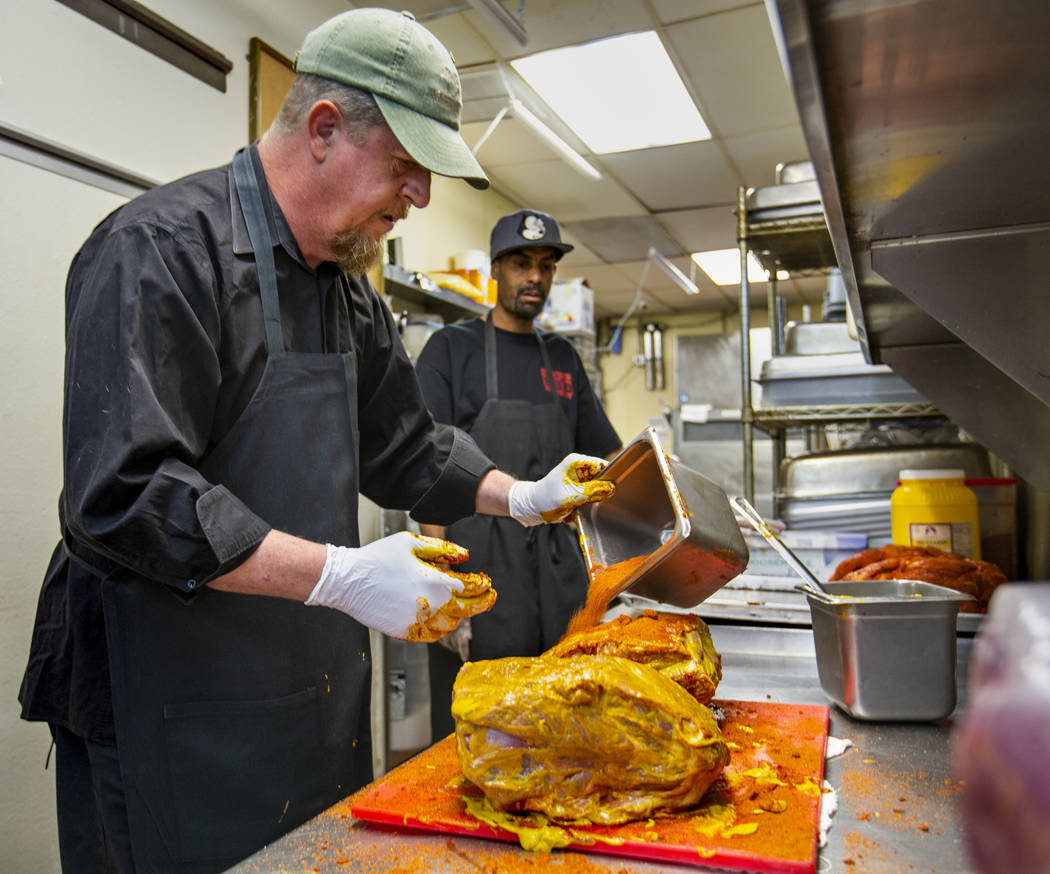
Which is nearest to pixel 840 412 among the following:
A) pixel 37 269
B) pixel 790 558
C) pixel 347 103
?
pixel 790 558

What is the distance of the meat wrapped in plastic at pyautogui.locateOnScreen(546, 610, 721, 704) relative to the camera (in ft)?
4.53

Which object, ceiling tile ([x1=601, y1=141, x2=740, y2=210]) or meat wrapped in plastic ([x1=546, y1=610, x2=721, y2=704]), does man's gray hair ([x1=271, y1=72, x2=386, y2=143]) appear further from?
ceiling tile ([x1=601, y1=141, x2=740, y2=210])

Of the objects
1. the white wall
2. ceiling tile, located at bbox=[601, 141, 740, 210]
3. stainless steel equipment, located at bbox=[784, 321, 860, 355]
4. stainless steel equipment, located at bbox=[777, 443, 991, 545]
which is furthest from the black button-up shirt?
Answer: ceiling tile, located at bbox=[601, 141, 740, 210]

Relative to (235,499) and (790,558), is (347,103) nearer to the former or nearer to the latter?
(235,499)

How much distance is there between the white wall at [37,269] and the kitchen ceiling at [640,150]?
4.60 ft

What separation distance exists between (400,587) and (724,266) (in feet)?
24.9

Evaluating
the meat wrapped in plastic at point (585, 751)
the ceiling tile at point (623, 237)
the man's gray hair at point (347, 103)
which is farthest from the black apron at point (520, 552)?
the ceiling tile at point (623, 237)

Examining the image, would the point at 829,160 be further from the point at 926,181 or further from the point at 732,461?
the point at 732,461

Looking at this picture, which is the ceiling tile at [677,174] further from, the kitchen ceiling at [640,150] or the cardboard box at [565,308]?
the cardboard box at [565,308]

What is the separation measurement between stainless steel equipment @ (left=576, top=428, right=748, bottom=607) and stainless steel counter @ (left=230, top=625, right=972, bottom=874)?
380mm

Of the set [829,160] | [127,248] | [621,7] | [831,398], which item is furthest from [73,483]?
[621,7]

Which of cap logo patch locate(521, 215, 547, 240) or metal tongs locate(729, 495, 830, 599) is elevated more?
cap logo patch locate(521, 215, 547, 240)

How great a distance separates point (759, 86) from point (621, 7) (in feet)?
3.78

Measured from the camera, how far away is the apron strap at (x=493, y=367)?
122 inches
